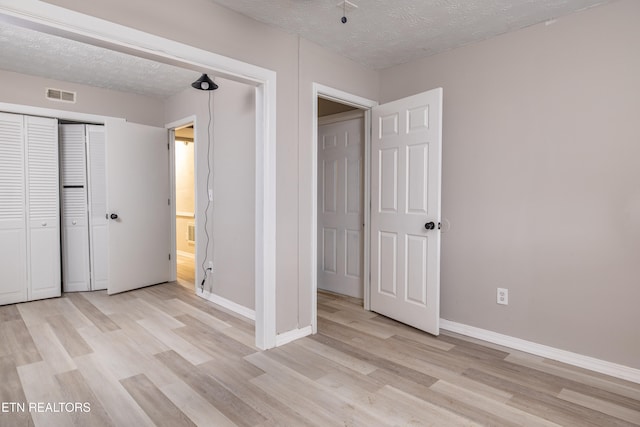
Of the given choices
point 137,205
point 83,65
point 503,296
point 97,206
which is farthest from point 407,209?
point 97,206

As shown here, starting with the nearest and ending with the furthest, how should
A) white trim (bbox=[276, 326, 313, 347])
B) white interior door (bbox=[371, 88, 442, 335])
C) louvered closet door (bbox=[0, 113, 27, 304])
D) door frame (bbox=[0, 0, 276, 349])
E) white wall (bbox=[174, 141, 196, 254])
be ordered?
door frame (bbox=[0, 0, 276, 349]) → white trim (bbox=[276, 326, 313, 347]) → white interior door (bbox=[371, 88, 442, 335]) → louvered closet door (bbox=[0, 113, 27, 304]) → white wall (bbox=[174, 141, 196, 254])

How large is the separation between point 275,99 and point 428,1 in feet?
4.02

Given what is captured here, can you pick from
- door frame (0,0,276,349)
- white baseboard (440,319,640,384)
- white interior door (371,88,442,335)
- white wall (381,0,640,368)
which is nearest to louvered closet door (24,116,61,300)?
door frame (0,0,276,349)

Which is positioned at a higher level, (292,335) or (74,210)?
(74,210)

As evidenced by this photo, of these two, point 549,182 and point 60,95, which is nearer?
point 549,182

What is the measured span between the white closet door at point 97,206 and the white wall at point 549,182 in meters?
3.97

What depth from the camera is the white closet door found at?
4355mm

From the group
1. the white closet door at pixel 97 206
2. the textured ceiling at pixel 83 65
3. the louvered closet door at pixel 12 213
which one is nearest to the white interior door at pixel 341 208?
the textured ceiling at pixel 83 65

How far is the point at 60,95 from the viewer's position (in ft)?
13.3

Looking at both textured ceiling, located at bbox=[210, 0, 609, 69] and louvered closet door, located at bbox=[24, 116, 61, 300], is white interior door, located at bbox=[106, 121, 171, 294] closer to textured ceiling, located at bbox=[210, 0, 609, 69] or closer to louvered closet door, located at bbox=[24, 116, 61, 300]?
louvered closet door, located at bbox=[24, 116, 61, 300]

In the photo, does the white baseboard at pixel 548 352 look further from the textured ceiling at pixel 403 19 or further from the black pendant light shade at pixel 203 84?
the black pendant light shade at pixel 203 84

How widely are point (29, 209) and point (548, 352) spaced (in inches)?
204

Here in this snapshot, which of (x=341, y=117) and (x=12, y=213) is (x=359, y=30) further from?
(x=12, y=213)

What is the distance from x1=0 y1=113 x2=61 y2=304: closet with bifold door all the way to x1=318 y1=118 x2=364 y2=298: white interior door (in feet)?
10.2
